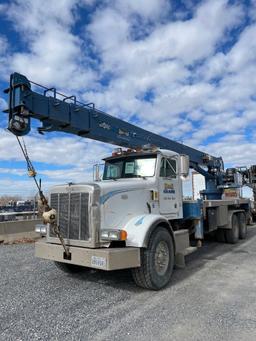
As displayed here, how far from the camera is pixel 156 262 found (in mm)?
5855

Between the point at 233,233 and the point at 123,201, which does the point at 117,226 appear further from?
the point at 233,233

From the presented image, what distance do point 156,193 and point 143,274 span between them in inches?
70.1

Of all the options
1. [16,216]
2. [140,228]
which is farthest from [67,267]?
[16,216]

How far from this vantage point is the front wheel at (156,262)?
220 inches

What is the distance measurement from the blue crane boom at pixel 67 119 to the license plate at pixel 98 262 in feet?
8.94

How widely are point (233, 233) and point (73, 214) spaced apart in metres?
7.11

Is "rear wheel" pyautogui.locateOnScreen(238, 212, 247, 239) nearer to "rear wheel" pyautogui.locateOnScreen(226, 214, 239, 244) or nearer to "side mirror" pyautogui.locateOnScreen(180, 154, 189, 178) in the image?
"rear wheel" pyautogui.locateOnScreen(226, 214, 239, 244)

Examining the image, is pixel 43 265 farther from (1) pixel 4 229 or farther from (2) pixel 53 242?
(1) pixel 4 229

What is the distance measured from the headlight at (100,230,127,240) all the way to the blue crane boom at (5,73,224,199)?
2.49 meters

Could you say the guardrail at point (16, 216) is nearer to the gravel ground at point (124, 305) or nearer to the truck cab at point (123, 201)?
the gravel ground at point (124, 305)

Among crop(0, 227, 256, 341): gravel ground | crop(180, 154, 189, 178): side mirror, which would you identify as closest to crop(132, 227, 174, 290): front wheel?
crop(0, 227, 256, 341): gravel ground

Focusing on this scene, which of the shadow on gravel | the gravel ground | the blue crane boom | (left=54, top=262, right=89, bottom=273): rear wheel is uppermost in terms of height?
the blue crane boom

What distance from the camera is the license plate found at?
16.8 ft

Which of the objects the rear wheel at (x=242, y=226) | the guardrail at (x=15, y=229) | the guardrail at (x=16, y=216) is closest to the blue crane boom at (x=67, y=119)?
the rear wheel at (x=242, y=226)
